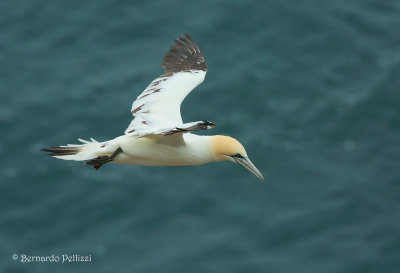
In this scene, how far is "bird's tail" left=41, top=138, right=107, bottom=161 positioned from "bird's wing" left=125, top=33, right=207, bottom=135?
58cm

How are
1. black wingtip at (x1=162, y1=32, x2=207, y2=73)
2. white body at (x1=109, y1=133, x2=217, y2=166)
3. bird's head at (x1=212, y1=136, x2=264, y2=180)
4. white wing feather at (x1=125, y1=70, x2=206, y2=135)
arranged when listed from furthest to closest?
black wingtip at (x1=162, y1=32, x2=207, y2=73) < white wing feather at (x1=125, y1=70, x2=206, y2=135) < white body at (x1=109, y1=133, x2=217, y2=166) < bird's head at (x1=212, y1=136, x2=264, y2=180)

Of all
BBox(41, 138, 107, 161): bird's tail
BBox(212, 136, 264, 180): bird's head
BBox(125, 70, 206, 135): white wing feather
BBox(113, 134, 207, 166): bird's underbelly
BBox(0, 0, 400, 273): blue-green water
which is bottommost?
BBox(212, 136, 264, 180): bird's head

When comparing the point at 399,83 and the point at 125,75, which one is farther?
the point at 399,83

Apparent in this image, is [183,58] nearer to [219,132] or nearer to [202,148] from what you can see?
[202,148]

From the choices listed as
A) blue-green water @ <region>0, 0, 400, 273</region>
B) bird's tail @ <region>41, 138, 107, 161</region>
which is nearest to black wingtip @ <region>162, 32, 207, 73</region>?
bird's tail @ <region>41, 138, 107, 161</region>

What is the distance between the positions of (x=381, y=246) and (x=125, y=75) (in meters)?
14.4

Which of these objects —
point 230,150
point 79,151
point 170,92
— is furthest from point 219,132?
point 230,150

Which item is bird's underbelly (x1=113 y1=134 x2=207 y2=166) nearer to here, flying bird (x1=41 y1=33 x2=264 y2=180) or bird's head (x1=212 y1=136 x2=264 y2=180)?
flying bird (x1=41 y1=33 x2=264 y2=180)

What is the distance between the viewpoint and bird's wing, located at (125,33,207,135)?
1423 cm

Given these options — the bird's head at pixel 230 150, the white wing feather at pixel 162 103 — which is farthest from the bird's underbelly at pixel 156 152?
the bird's head at pixel 230 150

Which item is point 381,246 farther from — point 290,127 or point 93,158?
point 93,158

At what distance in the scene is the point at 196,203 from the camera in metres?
37.4

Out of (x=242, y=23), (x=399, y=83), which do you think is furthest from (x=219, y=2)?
(x=399, y=83)

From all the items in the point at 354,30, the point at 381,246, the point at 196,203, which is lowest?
the point at 381,246
